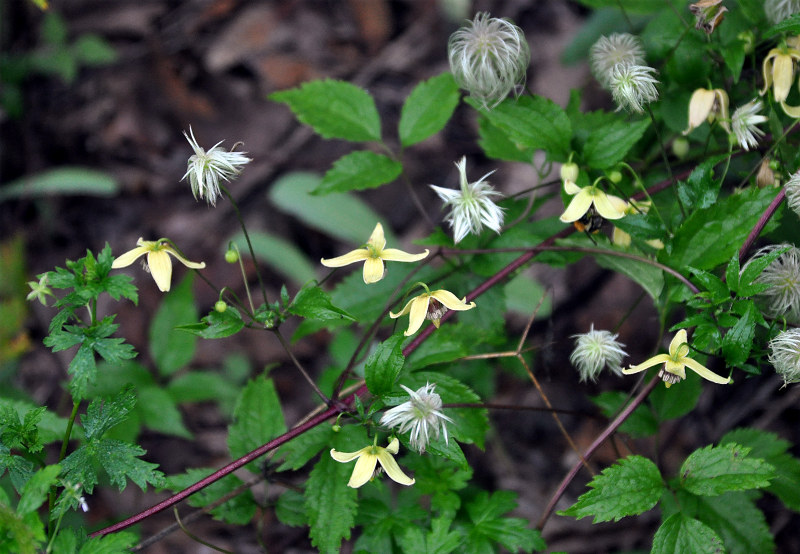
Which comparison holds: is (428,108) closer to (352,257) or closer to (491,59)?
(491,59)

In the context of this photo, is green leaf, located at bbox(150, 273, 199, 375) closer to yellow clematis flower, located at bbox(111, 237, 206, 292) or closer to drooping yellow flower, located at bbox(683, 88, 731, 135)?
yellow clematis flower, located at bbox(111, 237, 206, 292)

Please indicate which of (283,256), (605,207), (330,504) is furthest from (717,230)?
(283,256)

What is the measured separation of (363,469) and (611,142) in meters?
1.00

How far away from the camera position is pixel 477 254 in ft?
5.81

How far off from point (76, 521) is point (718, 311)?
7.42ft

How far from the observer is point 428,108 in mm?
1840

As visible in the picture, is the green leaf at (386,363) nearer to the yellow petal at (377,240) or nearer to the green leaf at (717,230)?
the yellow petal at (377,240)

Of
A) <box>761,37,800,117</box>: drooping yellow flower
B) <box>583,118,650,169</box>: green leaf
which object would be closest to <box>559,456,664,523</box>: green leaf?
<box>583,118,650,169</box>: green leaf

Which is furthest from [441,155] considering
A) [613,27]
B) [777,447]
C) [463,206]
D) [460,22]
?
[777,447]

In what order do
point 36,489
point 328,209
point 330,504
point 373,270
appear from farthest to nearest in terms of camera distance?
point 328,209, point 330,504, point 373,270, point 36,489

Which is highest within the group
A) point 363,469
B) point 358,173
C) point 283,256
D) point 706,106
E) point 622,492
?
point 706,106

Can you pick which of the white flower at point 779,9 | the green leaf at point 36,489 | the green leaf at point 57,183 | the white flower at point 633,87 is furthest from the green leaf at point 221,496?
the green leaf at point 57,183

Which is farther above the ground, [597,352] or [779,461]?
[597,352]

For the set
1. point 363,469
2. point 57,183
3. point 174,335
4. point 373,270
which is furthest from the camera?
point 57,183
